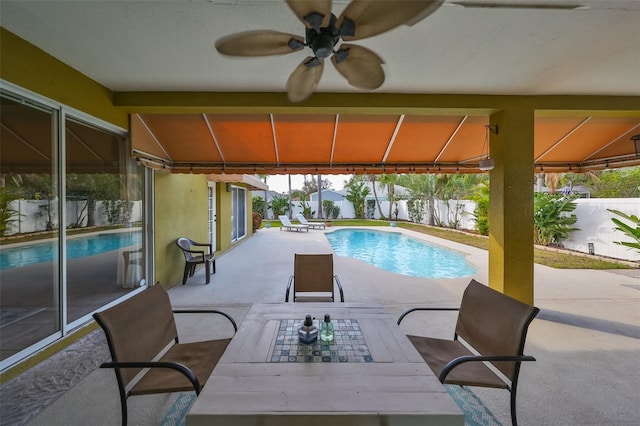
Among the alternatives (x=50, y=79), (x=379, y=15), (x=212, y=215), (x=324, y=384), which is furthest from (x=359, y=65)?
(x=212, y=215)

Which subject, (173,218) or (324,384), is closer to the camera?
(324,384)

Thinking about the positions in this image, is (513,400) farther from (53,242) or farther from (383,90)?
(53,242)

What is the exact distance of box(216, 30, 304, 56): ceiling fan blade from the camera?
185 centimetres

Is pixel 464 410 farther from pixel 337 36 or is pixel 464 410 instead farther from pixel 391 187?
pixel 391 187

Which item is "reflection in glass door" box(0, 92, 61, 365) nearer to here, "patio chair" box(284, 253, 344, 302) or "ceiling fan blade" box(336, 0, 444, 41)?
"patio chair" box(284, 253, 344, 302)

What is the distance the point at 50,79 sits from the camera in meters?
3.38

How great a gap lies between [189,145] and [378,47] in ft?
13.9

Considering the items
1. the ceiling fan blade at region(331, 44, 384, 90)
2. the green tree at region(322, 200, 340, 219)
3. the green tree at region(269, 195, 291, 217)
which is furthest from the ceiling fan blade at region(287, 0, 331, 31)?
the green tree at region(322, 200, 340, 219)

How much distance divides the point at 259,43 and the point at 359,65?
0.77m

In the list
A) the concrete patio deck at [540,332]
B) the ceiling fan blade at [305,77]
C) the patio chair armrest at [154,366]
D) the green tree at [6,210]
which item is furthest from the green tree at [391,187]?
the patio chair armrest at [154,366]

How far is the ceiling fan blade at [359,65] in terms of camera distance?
1996mm

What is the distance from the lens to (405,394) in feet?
4.91

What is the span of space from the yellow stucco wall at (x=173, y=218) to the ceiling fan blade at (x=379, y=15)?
538 cm

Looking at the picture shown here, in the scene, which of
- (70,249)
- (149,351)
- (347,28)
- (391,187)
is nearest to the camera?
(347,28)
